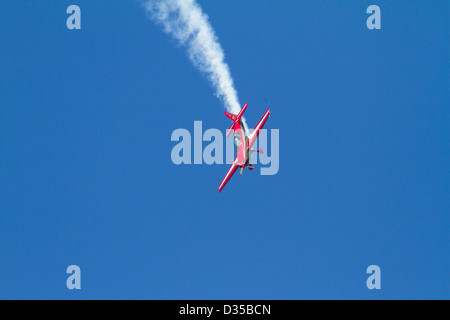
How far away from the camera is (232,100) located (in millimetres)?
60094

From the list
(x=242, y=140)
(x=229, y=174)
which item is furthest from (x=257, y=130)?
(x=229, y=174)

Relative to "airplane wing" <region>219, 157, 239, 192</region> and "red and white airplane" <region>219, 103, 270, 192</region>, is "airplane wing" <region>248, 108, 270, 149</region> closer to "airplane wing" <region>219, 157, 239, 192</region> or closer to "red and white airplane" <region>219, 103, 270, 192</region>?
"red and white airplane" <region>219, 103, 270, 192</region>

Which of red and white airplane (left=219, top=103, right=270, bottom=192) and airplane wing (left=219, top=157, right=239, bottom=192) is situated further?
airplane wing (left=219, top=157, right=239, bottom=192)

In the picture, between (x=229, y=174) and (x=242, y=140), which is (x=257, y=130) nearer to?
(x=242, y=140)

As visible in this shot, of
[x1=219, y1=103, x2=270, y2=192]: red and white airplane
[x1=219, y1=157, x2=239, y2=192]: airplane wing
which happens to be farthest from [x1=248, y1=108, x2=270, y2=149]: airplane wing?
[x1=219, y1=157, x2=239, y2=192]: airplane wing

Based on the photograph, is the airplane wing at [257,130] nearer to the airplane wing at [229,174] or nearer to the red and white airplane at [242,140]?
the red and white airplane at [242,140]

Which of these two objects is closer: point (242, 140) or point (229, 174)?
point (242, 140)

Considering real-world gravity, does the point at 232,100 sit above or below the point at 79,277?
above

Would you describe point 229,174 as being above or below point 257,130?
below

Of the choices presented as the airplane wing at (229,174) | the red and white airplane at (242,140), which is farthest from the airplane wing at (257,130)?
the airplane wing at (229,174)
